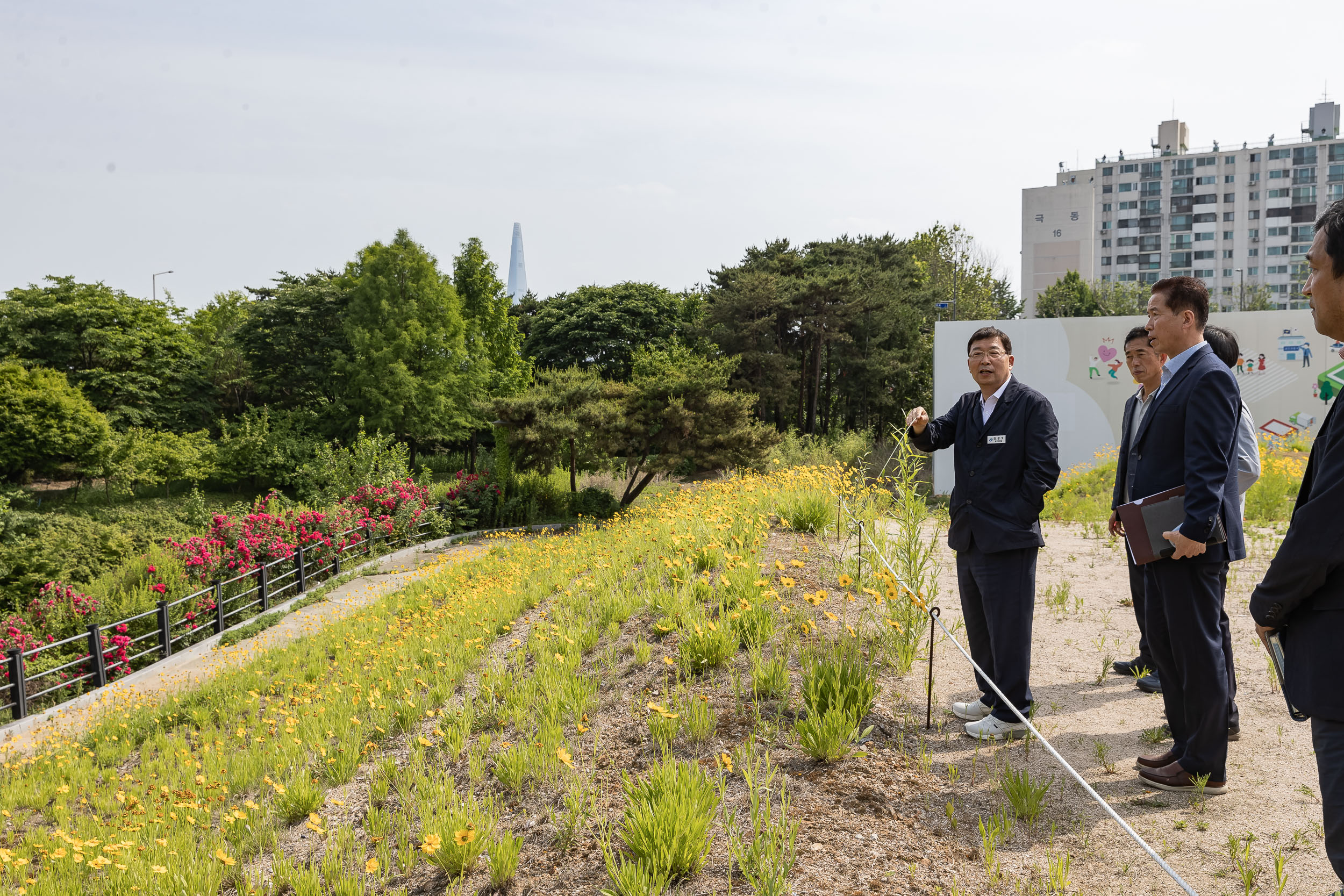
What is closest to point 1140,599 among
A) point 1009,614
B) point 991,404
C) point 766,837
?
point 1009,614

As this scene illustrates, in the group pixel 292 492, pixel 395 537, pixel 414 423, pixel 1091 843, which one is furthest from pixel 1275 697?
pixel 292 492

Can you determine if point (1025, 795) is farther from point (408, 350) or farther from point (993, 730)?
point (408, 350)

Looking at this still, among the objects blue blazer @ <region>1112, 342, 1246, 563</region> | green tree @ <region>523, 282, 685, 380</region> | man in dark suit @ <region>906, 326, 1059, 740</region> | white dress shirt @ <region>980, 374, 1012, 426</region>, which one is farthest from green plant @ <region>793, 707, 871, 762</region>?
green tree @ <region>523, 282, 685, 380</region>

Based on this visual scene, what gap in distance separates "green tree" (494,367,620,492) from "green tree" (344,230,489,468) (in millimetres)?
10555

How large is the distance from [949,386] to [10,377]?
32.4 metres

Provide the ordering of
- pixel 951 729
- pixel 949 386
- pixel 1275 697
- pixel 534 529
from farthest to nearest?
pixel 949 386, pixel 534 529, pixel 1275 697, pixel 951 729

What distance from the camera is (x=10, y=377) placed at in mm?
28828

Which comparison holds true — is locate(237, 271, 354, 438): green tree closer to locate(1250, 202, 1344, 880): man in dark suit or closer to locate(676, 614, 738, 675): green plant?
locate(676, 614, 738, 675): green plant

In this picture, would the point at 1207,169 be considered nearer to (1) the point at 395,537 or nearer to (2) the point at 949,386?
(2) the point at 949,386

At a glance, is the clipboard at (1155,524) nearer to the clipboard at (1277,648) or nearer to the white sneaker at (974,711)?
the clipboard at (1277,648)

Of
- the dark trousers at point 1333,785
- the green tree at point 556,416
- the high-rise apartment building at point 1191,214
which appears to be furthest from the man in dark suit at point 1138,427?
the high-rise apartment building at point 1191,214

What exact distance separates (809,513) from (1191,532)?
416 centimetres

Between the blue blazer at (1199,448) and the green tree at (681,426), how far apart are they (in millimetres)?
17430

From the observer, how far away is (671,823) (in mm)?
2734
